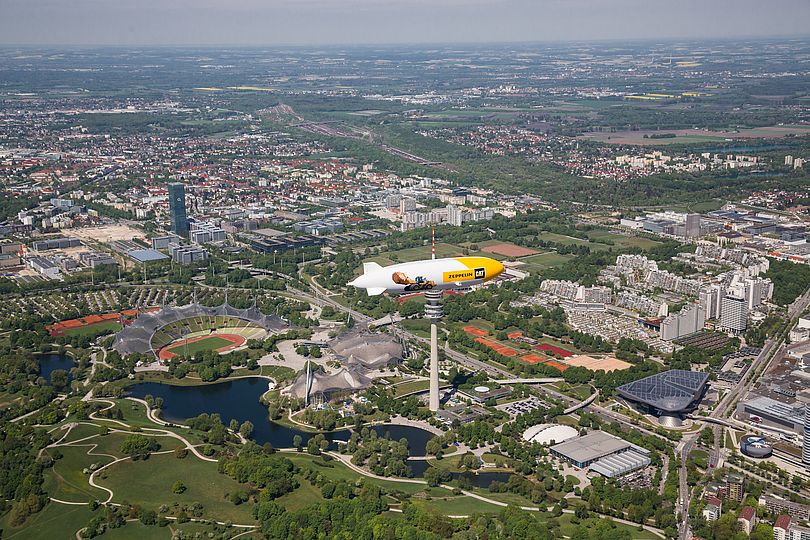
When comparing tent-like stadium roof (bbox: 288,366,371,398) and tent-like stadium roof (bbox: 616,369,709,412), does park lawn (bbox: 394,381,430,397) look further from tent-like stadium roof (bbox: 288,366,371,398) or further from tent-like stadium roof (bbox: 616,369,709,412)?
tent-like stadium roof (bbox: 616,369,709,412)

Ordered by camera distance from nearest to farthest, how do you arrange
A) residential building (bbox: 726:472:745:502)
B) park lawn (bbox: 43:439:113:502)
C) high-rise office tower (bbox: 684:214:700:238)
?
1. residential building (bbox: 726:472:745:502)
2. park lawn (bbox: 43:439:113:502)
3. high-rise office tower (bbox: 684:214:700:238)

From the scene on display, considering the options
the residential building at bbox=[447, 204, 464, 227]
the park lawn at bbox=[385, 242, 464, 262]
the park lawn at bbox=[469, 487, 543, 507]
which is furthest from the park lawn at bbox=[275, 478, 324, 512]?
the residential building at bbox=[447, 204, 464, 227]

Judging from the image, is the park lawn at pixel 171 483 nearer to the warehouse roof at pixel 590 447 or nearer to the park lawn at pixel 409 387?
the park lawn at pixel 409 387

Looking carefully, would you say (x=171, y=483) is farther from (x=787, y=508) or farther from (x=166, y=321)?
(x=787, y=508)

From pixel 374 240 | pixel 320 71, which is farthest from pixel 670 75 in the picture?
pixel 374 240

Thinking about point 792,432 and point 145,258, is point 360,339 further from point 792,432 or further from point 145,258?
point 145,258

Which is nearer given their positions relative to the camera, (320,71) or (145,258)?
(145,258)
